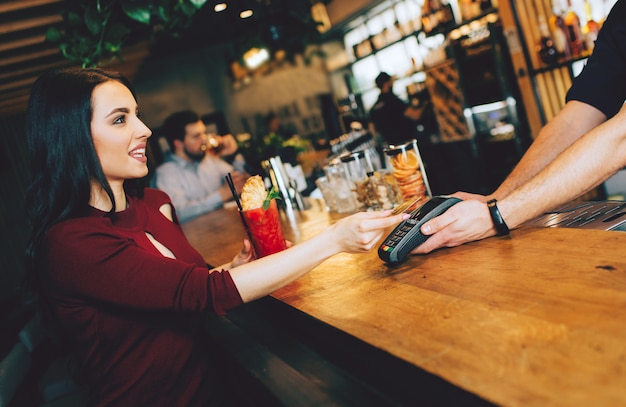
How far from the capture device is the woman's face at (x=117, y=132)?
4.16ft

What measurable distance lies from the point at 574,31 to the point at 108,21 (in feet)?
11.2

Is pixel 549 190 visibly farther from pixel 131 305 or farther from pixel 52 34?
pixel 52 34

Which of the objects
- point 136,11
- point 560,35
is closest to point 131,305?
point 136,11

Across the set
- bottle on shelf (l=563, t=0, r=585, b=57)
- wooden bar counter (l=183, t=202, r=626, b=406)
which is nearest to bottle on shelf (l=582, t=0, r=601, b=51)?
bottle on shelf (l=563, t=0, r=585, b=57)

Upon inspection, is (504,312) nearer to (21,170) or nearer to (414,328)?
(414,328)

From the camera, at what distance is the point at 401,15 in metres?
6.23

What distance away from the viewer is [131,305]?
1097mm

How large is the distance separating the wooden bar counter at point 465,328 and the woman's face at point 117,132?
0.59 m

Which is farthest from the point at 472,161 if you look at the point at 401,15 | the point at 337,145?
the point at 337,145

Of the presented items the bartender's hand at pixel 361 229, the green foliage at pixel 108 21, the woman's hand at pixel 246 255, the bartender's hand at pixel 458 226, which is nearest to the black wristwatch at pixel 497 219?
the bartender's hand at pixel 458 226

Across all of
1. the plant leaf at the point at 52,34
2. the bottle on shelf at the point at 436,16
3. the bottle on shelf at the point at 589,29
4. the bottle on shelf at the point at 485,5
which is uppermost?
the plant leaf at the point at 52,34

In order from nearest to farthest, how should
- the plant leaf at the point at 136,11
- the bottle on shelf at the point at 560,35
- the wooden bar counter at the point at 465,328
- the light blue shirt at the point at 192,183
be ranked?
the wooden bar counter at the point at 465,328
the plant leaf at the point at 136,11
the bottle on shelf at the point at 560,35
the light blue shirt at the point at 192,183

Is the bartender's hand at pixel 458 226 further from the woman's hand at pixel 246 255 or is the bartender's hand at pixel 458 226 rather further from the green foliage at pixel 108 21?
the green foliage at pixel 108 21

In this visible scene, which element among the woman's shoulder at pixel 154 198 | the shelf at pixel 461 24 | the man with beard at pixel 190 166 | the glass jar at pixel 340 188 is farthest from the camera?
the shelf at pixel 461 24
